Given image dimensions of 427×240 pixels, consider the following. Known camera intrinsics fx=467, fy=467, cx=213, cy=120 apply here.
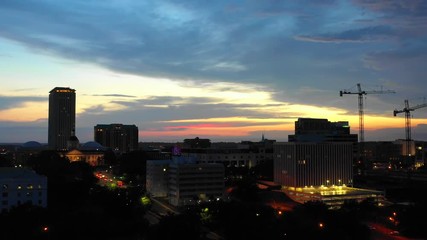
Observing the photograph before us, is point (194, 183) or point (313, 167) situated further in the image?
point (313, 167)

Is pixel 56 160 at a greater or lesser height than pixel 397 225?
greater

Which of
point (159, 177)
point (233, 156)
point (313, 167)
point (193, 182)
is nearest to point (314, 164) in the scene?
point (313, 167)

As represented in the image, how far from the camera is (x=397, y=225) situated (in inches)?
2250

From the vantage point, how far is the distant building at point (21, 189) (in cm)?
5691

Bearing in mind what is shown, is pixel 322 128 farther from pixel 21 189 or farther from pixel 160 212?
pixel 21 189

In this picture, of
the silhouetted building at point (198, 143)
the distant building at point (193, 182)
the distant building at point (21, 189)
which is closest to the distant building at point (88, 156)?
the silhouetted building at point (198, 143)

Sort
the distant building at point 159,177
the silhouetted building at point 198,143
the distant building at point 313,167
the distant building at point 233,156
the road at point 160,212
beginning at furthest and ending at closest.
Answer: the silhouetted building at point 198,143 → the distant building at point 233,156 → the distant building at point 313,167 → the distant building at point 159,177 → the road at point 160,212

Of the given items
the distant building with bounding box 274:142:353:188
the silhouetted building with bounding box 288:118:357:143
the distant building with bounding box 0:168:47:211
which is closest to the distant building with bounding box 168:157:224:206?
the distant building with bounding box 274:142:353:188

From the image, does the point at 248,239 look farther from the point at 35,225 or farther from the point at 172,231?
the point at 35,225

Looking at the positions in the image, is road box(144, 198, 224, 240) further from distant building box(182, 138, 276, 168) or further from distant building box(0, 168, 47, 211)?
distant building box(182, 138, 276, 168)

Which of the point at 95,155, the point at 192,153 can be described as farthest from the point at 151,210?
the point at 95,155

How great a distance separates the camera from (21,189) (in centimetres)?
5788

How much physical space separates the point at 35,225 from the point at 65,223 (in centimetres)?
291

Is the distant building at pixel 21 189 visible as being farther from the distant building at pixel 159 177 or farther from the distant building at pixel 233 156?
the distant building at pixel 233 156
